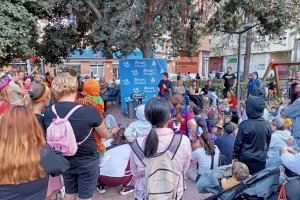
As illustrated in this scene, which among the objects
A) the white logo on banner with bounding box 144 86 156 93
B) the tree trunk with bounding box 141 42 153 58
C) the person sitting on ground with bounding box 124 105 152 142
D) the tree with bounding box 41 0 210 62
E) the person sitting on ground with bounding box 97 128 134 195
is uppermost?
the tree with bounding box 41 0 210 62

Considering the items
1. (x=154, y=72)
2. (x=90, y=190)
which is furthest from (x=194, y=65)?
(x=90, y=190)

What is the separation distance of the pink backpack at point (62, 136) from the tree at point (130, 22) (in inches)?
292

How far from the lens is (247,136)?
3814 millimetres

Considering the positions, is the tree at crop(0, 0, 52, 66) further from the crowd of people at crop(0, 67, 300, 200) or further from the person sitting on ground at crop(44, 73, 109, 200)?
the person sitting on ground at crop(44, 73, 109, 200)

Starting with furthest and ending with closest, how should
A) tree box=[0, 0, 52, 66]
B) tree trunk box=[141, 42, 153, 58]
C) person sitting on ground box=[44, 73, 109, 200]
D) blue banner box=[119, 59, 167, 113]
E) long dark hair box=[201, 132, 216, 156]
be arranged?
blue banner box=[119, 59, 167, 113]
tree trunk box=[141, 42, 153, 58]
tree box=[0, 0, 52, 66]
long dark hair box=[201, 132, 216, 156]
person sitting on ground box=[44, 73, 109, 200]

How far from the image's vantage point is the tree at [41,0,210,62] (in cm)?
988

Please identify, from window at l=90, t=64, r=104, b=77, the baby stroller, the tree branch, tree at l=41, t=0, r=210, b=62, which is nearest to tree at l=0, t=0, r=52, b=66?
tree at l=41, t=0, r=210, b=62

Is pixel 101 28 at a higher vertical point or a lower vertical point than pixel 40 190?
higher

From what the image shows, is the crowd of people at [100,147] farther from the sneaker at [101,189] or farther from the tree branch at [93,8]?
the tree branch at [93,8]

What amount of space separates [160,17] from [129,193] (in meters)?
7.23

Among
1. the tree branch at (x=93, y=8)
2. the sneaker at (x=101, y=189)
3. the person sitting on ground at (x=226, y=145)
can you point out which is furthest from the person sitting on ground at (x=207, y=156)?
the tree branch at (x=93, y=8)

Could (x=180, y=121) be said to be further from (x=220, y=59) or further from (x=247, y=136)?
(x=220, y=59)

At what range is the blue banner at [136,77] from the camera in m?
11.8

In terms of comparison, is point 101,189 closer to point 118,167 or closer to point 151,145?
point 118,167
